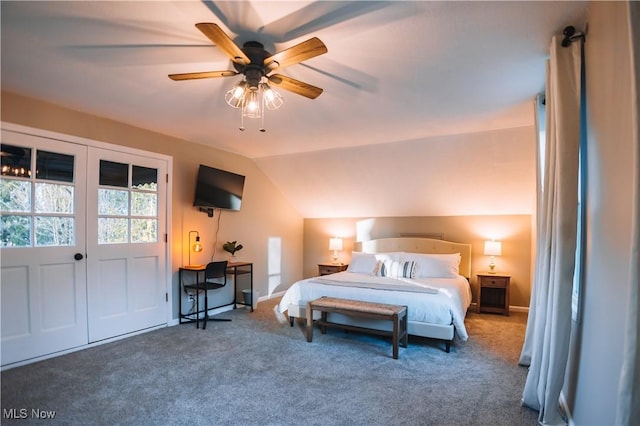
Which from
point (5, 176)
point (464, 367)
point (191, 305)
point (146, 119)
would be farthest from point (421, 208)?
point (5, 176)

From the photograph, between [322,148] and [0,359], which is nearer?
[0,359]

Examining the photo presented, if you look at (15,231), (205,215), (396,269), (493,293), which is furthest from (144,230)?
(493,293)

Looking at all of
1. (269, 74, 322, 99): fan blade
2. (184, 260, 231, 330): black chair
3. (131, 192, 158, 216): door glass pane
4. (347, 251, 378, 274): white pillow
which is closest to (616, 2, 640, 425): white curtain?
(269, 74, 322, 99): fan blade

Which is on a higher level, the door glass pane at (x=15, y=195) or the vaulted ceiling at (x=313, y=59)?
the vaulted ceiling at (x=313, y=59)

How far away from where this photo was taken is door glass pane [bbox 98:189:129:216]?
3.74 meters

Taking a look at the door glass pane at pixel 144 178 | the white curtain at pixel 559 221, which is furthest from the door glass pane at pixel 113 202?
the white curtain at pixel 559 221

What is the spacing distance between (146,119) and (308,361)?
9.99 ft

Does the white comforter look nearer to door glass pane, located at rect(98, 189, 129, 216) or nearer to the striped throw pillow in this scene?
the striped throw pillow

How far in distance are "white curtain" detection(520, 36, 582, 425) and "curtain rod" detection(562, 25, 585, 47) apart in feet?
0.07

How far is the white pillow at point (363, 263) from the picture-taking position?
17.6 feet

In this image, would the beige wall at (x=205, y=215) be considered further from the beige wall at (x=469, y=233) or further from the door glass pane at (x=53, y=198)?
the beige wall at (x=469, y=233)

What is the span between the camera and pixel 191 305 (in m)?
4.66

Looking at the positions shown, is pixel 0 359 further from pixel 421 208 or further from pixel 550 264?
pixel 421 208

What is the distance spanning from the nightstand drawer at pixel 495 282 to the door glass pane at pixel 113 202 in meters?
4.85
